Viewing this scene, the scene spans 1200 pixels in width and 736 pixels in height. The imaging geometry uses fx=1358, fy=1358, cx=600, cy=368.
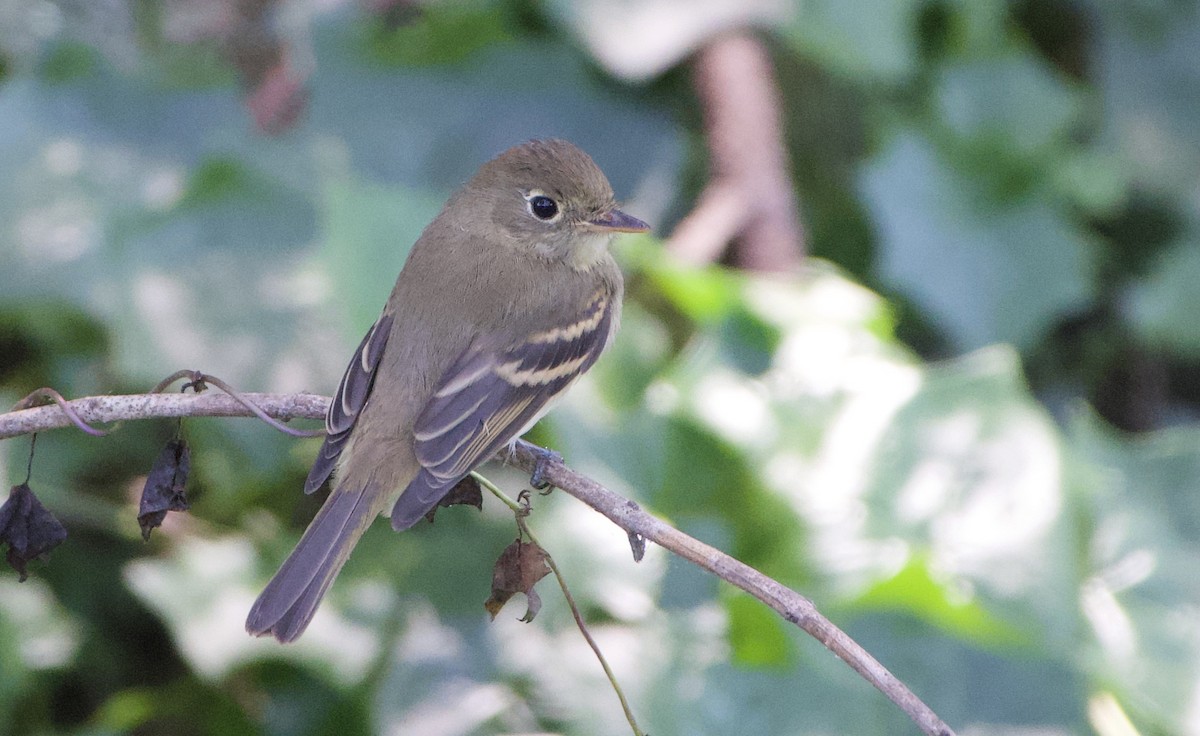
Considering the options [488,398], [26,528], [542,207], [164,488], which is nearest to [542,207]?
[542,207]

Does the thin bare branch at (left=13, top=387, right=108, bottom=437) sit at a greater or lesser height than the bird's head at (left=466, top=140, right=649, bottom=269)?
lesser

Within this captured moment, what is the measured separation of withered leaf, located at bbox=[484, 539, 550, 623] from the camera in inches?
69.5

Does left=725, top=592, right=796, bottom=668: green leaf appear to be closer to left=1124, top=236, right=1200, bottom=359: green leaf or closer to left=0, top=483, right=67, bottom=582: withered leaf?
left=0, top=483, right=67, bottom=582: withered leaf

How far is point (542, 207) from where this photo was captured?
9.30 feet

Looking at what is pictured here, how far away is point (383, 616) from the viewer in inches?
122

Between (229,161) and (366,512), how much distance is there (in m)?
1.59

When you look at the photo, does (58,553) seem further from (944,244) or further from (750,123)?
(944,244)

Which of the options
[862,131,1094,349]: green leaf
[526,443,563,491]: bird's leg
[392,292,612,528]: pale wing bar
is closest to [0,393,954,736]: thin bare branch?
[526,443,563,491]: bird's leg

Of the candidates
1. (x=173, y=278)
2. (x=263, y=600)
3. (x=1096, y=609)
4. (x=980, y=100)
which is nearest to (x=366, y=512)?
(x=263, y=600)

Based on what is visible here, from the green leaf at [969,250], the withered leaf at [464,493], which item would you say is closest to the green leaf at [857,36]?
the green leaf at [969,250]

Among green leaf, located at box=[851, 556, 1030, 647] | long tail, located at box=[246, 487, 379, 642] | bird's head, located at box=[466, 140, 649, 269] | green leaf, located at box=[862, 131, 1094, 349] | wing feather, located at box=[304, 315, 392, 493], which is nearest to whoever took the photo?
long tail, located at box=[246, 487, 379, 642]

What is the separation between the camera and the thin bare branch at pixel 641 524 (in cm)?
157

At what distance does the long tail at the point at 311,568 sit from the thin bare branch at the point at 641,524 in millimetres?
240

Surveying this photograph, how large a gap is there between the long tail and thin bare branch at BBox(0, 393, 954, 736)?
24 centimetres
